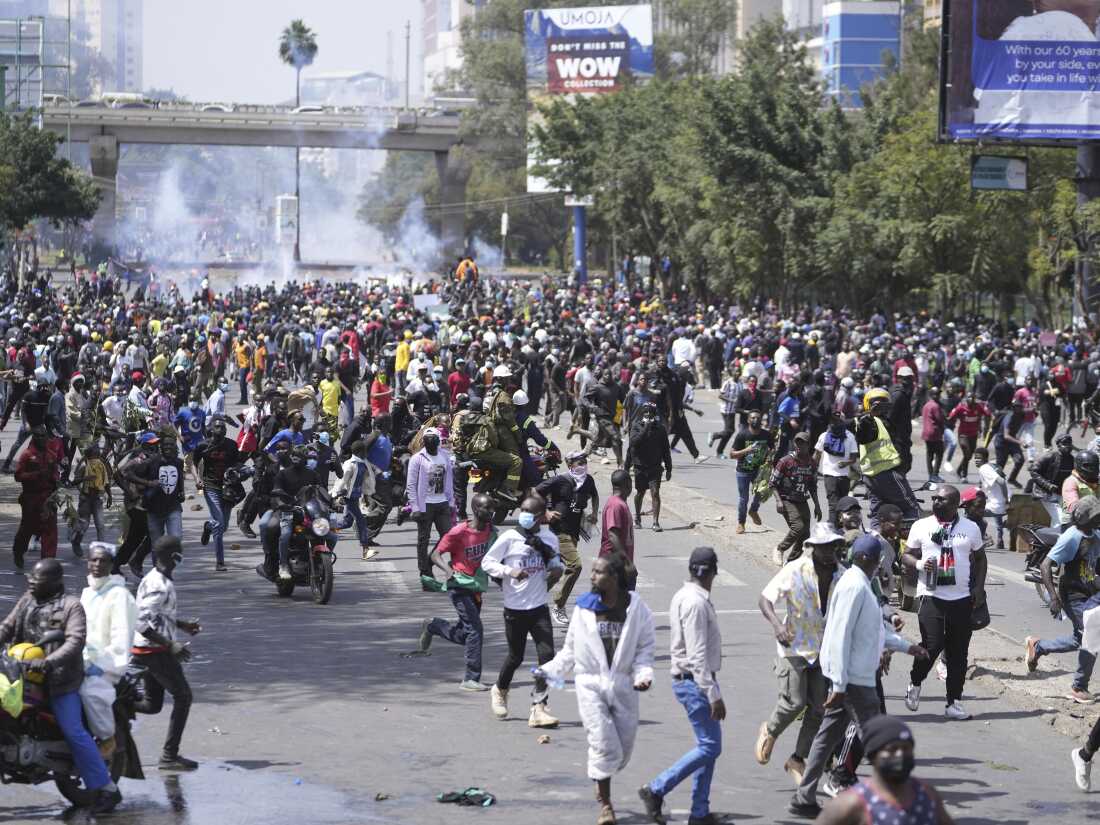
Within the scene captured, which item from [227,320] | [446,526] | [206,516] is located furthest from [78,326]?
[446,526]

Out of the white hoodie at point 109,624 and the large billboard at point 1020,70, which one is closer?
the white hoodie at point 109,624

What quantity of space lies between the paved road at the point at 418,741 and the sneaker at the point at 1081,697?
0.93ft

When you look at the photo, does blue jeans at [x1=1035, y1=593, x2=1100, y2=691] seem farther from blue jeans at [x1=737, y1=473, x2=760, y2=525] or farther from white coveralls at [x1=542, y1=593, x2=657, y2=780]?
blue jeans at [x1=737, y1=473, x2=760, y2=525]

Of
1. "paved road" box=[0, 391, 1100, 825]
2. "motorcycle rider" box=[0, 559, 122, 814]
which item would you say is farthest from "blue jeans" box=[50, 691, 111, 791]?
"paved road" box=[0, 391, 1100, 825]

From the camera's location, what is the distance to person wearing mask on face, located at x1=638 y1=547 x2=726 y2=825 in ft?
28.8

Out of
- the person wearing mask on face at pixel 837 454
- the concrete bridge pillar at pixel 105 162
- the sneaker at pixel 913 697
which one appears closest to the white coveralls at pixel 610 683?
Result: the sneaker at pixel 913 697

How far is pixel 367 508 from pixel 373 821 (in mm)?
9396

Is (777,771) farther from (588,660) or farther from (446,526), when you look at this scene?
(446,526)

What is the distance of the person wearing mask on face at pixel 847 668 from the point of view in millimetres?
8992

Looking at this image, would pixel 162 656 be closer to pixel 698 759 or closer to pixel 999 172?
pixel 698 759

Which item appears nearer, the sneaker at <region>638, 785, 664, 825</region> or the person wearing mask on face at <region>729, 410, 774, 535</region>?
the sneaker at <region>638, 785, 664, 825</region>

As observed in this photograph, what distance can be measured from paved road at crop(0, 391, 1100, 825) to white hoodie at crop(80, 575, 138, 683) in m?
0.74

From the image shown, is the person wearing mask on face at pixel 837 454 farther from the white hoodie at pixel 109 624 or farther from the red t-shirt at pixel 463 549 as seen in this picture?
the white hoodie at pixel 109 624

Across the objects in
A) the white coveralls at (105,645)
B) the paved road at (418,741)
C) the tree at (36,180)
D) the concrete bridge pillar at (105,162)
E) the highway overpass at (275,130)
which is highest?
the highway overpass at (275,130)
